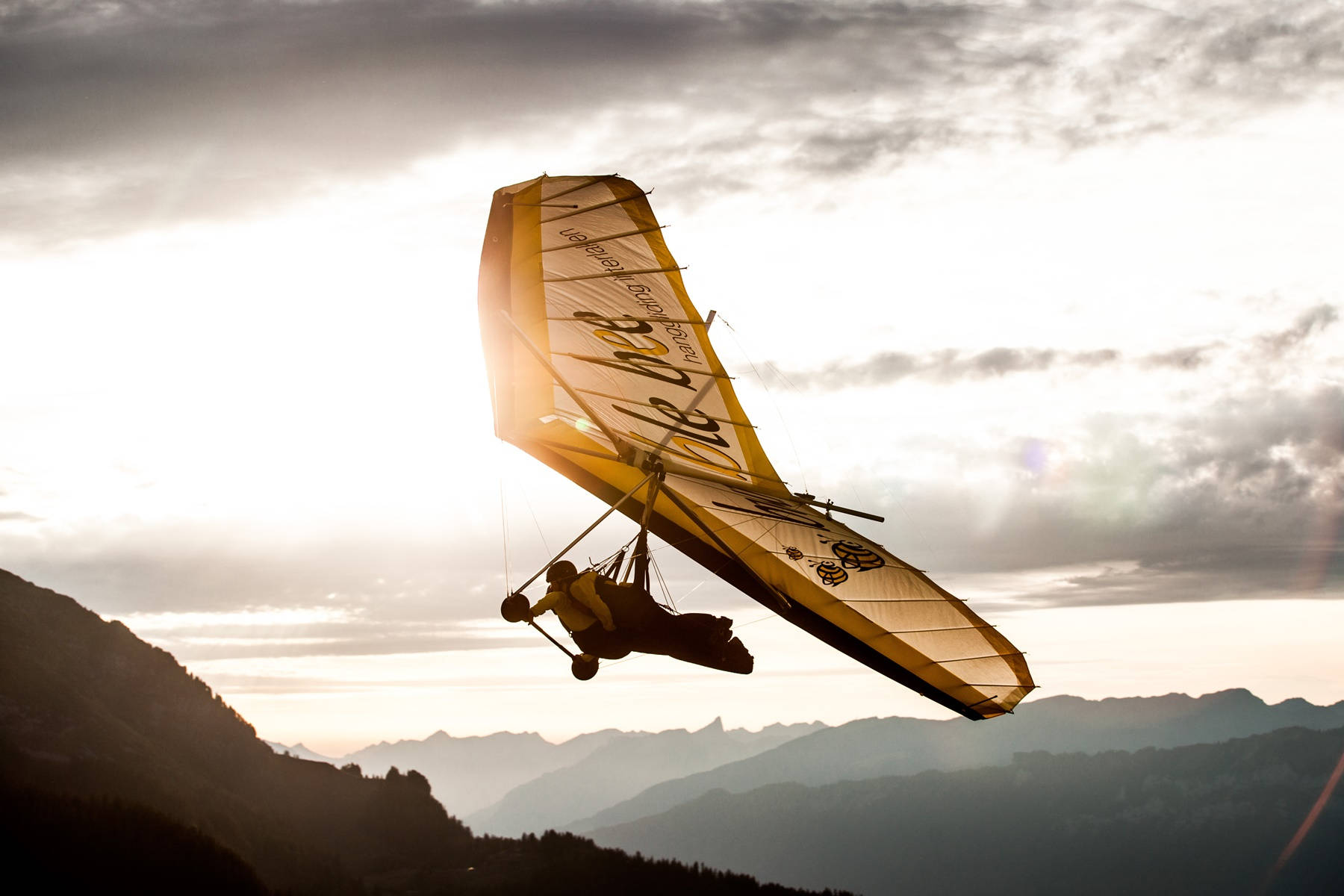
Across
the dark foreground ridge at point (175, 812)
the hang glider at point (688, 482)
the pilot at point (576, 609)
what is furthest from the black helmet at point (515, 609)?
the dark foreground ridge at point (175, 812)

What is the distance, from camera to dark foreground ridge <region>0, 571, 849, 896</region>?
134m

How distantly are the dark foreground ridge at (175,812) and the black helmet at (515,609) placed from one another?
463ft

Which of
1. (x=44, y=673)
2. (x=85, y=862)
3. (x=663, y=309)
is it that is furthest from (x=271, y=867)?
(x=663, y=309)

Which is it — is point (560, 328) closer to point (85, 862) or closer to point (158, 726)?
point (85, 862)

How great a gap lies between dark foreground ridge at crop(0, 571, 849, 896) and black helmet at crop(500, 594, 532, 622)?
141 metres

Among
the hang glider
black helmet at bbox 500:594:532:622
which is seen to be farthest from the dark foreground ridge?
black helmet at bbox 500:594:532:622

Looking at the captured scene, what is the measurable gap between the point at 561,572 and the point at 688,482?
4698mm

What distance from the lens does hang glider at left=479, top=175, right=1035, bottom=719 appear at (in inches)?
794

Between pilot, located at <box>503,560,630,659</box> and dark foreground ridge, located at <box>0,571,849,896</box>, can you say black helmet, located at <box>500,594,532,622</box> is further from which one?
dark foreground ridge, located at <box>0,571,849,896</box>

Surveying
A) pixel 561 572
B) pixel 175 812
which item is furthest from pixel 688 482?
pixel 175 812

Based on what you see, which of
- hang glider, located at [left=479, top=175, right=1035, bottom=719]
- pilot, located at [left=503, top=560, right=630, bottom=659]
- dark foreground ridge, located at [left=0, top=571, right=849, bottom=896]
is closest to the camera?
pilot, located at [left=503, top=560, right=630, bottom=659]

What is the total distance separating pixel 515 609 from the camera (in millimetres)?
16406

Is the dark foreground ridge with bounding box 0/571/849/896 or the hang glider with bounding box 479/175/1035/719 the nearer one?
the hang glider with bounding box 479/175/1035/719

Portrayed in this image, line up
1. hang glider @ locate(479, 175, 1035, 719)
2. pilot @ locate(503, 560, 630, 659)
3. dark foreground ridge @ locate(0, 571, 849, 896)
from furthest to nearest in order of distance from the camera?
dark foreground ridge @ locate(0, 571, 849, 896), hang glider @ locate(479, 175, 1035, 719), pilot @ locate(503, 560, 630, 659)
